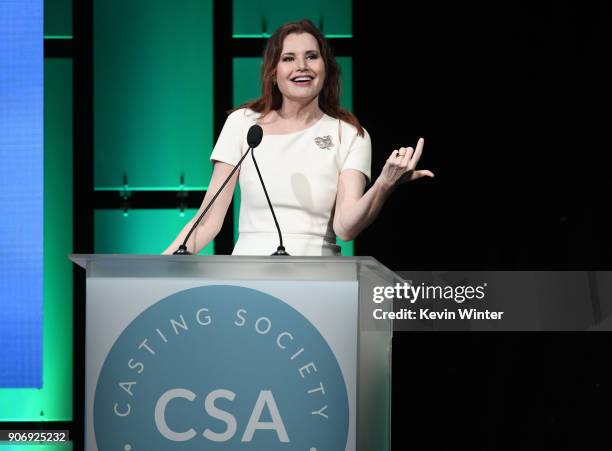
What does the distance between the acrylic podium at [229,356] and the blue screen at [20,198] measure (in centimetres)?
256

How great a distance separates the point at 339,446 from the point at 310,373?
137 mm

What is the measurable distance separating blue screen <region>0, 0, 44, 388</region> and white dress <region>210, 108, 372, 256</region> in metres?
2.00

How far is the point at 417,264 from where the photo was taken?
12.2 feet

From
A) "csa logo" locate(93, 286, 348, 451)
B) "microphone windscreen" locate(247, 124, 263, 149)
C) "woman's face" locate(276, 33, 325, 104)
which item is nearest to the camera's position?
"csa logo" locate(93, 286, 348, 451)

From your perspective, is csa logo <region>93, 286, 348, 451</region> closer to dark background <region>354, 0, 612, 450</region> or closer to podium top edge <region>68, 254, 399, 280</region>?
podium top edge <region>68, 254, 399, 280</region>

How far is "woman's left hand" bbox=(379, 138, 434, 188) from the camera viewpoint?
1.85m

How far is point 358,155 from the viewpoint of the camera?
2346 millimetres

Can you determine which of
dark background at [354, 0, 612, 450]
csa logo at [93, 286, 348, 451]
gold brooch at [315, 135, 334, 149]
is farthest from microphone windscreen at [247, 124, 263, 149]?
dark background at [354, 0, 612, 450]

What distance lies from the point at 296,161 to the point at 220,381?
0.88 m

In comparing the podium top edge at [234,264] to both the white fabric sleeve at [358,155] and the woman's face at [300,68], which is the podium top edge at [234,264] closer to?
the white fabric sleeve at [358,155]

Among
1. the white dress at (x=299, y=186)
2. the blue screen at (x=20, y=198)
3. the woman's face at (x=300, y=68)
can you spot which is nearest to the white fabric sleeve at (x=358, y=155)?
the white dress at (x=299, y=186)

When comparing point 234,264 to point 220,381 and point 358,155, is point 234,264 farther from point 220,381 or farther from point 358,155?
point 358,155

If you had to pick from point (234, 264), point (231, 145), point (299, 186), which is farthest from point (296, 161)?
point (234, 264)

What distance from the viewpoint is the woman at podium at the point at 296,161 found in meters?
2.28
